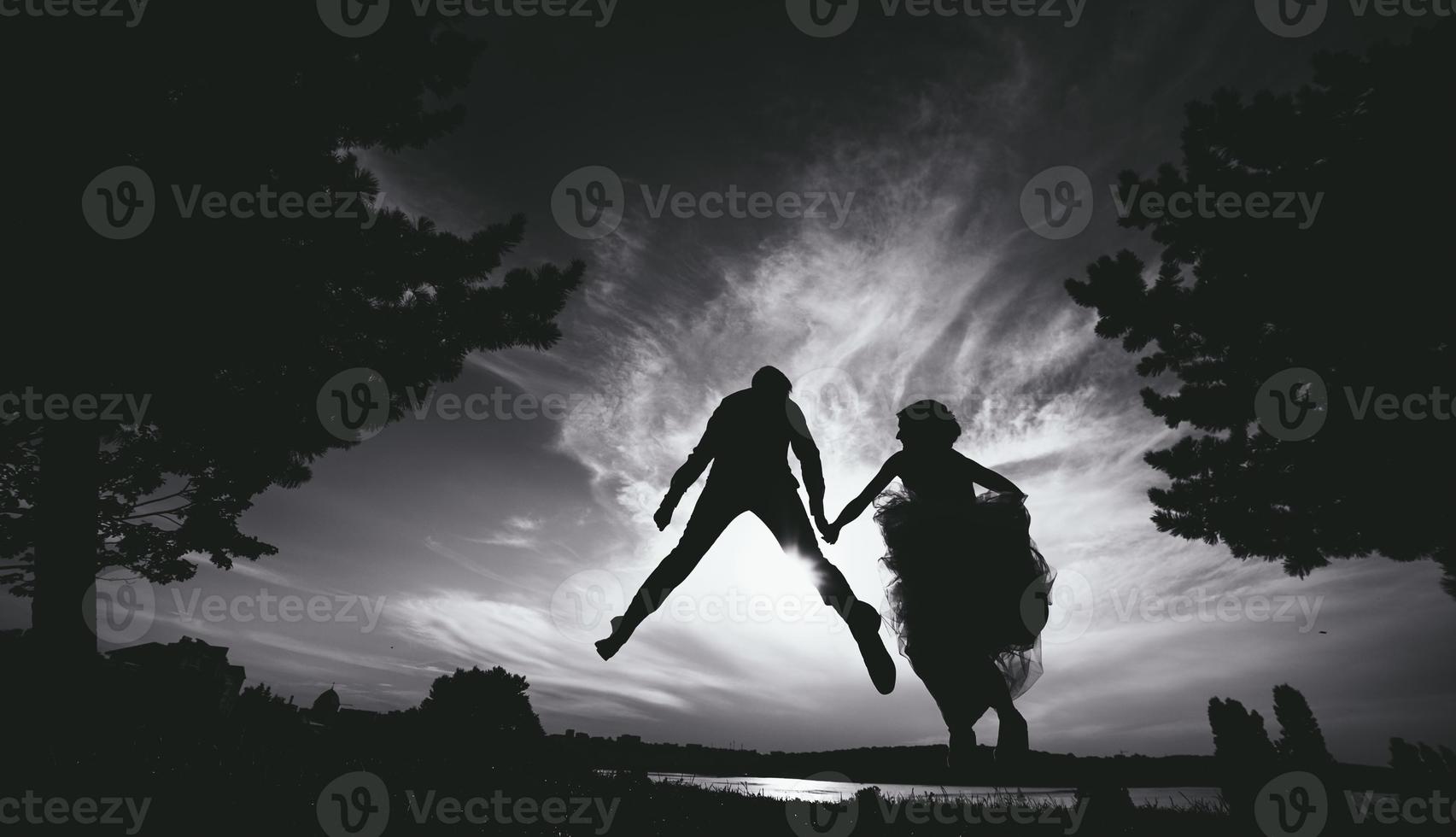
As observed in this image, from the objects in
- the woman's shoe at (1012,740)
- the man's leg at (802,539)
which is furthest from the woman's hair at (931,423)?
the woman's shoe at (1012,740)

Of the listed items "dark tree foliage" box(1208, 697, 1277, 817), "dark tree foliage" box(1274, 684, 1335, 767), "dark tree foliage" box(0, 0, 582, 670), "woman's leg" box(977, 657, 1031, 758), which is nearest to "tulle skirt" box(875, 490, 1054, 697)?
"woman's leg" box(977, 657, 1031, 758)

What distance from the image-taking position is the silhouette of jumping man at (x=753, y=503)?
4.01m

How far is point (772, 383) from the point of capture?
15.5 ft

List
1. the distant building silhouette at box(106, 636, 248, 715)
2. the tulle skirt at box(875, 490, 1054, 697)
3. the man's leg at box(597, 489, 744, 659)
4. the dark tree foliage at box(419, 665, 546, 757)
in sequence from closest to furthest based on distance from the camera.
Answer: the tulle skirt at box(875, 490, 1054, 697) < the man's leg at box(597, 489, 744, 659) < the distant building silhouette at box(106, 636, 248, 715) < the dark tree foliage at box(419, 665, 546, 757)

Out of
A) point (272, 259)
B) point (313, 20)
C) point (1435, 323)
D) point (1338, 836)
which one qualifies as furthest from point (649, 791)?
Result: point (1435, 323)

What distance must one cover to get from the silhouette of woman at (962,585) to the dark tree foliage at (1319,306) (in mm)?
5241

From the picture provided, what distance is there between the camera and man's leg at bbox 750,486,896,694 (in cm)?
393

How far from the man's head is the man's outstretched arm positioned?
436mm

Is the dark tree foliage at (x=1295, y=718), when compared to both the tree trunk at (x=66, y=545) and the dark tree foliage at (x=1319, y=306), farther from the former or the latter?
the tree trunk at (x=66, y=545)

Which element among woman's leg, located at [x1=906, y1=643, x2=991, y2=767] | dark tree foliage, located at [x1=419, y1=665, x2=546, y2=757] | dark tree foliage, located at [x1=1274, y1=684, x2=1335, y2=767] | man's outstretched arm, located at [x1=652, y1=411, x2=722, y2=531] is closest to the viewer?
woman's leg, located at [x1=906, y1=643, x2=991, y2=767]

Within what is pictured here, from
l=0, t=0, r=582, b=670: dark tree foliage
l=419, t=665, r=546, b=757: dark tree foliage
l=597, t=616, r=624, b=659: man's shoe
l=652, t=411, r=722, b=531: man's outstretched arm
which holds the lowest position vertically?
l=419, t=665, r=546, b=757: dark tree foliage

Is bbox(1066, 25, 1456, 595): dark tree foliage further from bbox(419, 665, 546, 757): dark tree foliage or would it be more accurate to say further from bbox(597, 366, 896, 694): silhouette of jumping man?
bbox(419, 665, 546, 757): dark tree foliage

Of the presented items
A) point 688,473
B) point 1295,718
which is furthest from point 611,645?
point 1295,718

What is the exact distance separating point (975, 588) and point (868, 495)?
3.82 ft
